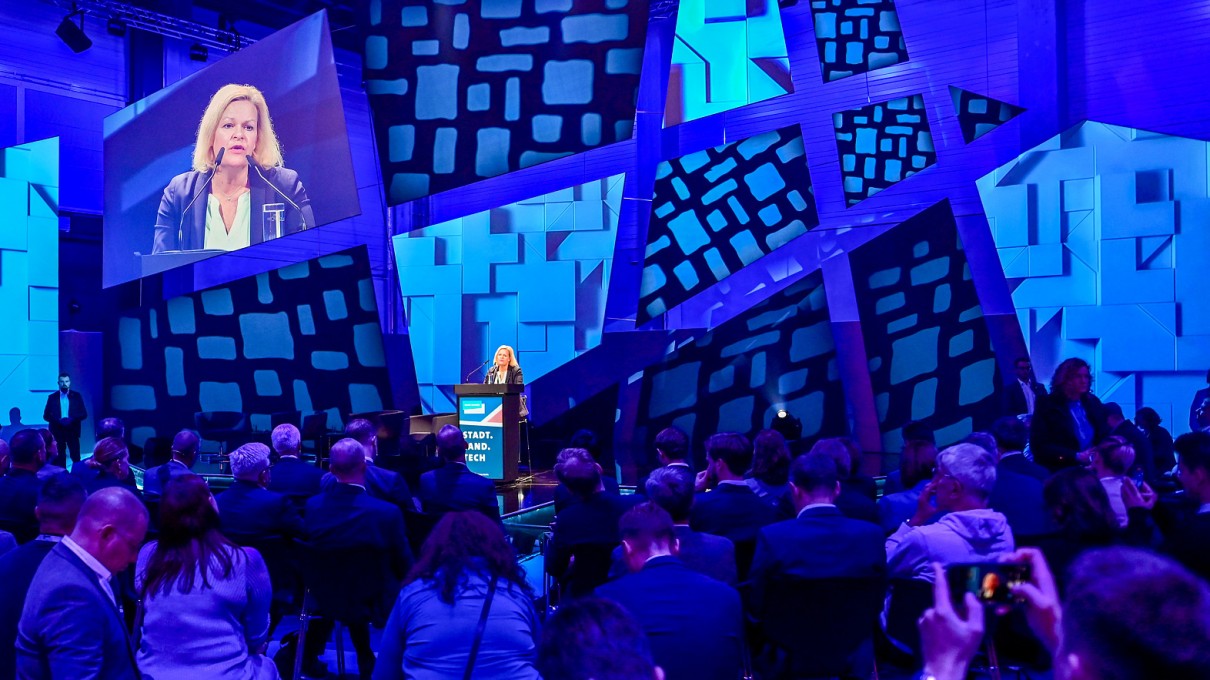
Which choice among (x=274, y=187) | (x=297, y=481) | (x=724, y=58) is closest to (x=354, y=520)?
(x=297, y=481)

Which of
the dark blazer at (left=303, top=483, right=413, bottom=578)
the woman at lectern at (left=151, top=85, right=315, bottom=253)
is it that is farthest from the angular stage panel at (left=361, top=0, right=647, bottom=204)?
the dark blazer at (left=303, top=483, right=413, bottom=578)

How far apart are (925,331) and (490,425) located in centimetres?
445

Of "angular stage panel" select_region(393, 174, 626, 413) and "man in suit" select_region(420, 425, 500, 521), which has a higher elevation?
"angular stage panel" select_region(393, 174, 626, 413)

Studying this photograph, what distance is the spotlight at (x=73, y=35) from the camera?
1211 cm

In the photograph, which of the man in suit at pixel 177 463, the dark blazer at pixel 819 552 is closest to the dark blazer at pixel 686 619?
the dark blazer at pixel 819 552

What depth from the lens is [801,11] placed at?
10.2 m

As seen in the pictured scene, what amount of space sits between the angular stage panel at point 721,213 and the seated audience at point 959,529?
302 inches

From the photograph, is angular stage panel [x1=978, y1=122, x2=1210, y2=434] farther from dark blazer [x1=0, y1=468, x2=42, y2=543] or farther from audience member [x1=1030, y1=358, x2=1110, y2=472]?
dark blazer [x1=0, y1=468, x2=42, y2=543]

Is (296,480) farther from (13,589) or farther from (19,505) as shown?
(13,589)

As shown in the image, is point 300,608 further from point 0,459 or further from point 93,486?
point 0,459

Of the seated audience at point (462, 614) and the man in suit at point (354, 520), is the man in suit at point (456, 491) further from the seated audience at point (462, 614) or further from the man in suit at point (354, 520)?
the seated audience at point (462, 614)

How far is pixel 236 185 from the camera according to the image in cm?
1159

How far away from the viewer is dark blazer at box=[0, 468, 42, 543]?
150 inches

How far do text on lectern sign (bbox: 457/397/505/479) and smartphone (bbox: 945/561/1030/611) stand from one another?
6.70m
